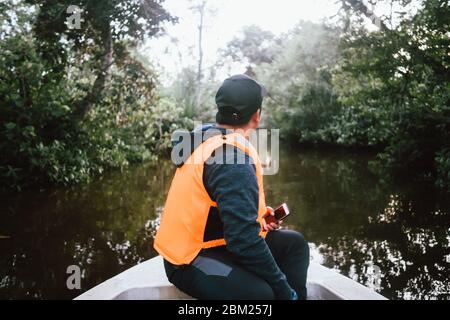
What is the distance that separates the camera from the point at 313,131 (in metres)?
23.0

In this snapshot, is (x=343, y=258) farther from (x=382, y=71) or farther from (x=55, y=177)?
(x=55, y=177)

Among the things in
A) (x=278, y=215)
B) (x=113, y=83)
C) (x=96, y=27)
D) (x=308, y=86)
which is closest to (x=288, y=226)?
(x=278, y=215)

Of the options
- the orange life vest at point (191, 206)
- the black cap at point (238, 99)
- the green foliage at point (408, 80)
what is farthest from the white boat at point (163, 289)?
the green foliage at point (408, 80)

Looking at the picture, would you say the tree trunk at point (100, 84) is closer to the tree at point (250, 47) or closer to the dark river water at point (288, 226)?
the dark river water at point (288, 226)

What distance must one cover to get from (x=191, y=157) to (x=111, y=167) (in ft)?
38.5

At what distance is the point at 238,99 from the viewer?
7.11 ft

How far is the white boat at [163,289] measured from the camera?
2752mm

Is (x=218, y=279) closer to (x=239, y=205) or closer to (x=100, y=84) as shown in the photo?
(x=239, y=205)

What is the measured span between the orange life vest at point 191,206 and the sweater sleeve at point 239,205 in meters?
0.05

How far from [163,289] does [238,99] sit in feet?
4.57

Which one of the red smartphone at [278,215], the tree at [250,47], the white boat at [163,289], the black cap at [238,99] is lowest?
the white boat at [163,289]

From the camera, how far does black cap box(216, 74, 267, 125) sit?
217 cm
